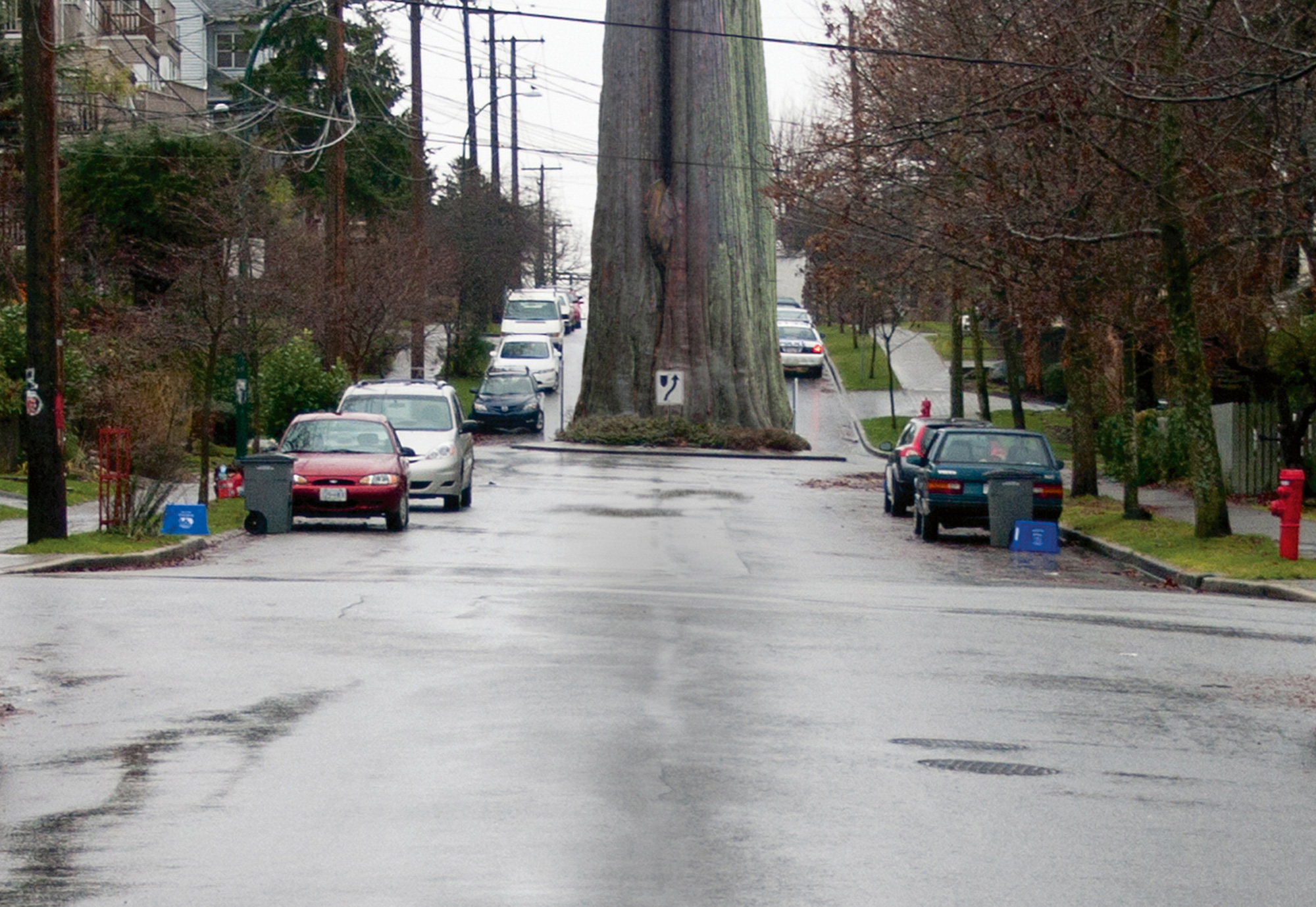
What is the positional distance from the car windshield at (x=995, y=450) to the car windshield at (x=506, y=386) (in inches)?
941

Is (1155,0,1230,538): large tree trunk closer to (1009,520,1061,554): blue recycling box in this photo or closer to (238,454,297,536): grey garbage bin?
(1009,520,1061,554): blue recycling box

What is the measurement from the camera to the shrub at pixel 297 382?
36625mm

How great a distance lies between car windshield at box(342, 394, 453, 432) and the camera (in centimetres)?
2703

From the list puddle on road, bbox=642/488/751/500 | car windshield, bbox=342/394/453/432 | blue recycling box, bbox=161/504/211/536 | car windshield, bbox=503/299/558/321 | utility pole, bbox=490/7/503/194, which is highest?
utility pole, bbox=490/7/503/194

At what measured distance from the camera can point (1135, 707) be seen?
10.2 meters

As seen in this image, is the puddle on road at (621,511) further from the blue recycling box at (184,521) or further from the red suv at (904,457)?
the blue recycling box at (184,521)

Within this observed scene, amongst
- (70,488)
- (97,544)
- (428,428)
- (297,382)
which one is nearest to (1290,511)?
(428,428)

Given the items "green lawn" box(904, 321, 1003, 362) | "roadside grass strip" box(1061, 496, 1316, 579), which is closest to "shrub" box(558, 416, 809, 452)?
"green lawn" box(904, 321, 1003, 362)

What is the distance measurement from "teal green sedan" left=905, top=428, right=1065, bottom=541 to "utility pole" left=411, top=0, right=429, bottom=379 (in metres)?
25.9

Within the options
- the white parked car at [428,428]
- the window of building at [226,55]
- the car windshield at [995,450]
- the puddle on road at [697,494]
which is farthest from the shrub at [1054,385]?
the window of building at [226,55]

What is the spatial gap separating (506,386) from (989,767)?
40.1m

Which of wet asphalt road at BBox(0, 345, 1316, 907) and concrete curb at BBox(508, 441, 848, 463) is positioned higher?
concrete curb at BBox(508, 441, 848, 463)

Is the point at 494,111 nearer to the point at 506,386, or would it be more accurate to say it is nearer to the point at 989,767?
the point at 506,386

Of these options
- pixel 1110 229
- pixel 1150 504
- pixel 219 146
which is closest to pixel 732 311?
pixel 219 146
